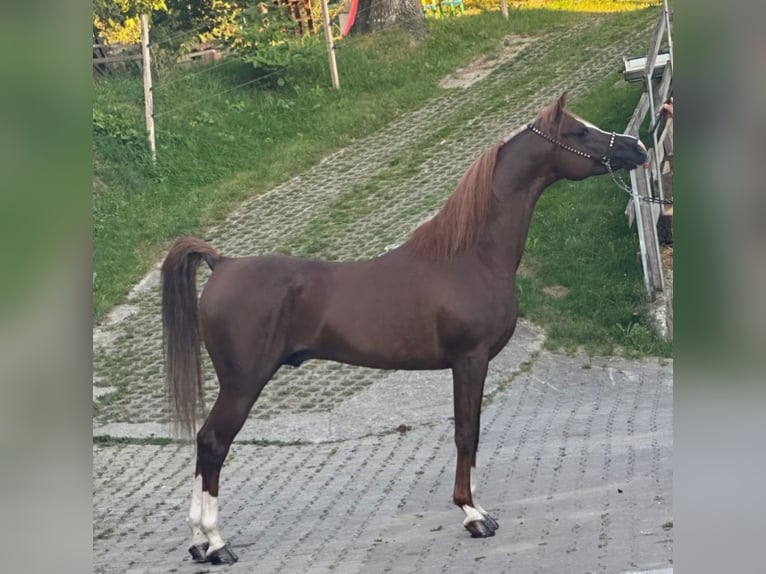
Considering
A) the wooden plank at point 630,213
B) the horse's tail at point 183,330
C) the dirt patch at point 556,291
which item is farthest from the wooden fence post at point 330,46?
the horse's tail at point 183,330

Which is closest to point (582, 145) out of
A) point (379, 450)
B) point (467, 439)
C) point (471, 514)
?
point (467, 439)

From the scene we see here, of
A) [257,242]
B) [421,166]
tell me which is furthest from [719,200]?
[421,166]

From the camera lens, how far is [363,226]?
914cm

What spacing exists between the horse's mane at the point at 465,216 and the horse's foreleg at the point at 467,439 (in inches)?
20.2

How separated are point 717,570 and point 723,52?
0.91 meters

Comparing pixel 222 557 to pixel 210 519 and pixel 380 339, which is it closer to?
pixel 210 519

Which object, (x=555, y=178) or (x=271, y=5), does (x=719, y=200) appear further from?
(x=271, y=5)

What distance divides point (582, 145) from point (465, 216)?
0.62m

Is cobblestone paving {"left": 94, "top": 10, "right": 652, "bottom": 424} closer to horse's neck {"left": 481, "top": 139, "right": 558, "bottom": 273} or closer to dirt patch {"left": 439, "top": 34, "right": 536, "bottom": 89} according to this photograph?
dirt patch {"left": 439, "top": 34, "right": 536, "bottom": 89}

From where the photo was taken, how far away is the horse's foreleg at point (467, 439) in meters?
4.32

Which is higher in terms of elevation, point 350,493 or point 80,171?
point 80,171

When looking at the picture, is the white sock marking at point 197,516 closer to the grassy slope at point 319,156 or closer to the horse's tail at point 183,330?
the horse's tail at point 183,330

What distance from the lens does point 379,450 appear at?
20.1ft

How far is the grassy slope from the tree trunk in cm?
20
